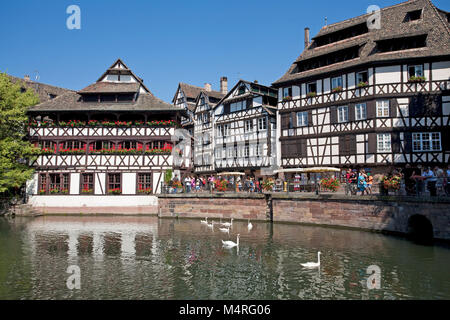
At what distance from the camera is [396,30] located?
104 ft

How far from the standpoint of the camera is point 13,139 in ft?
117

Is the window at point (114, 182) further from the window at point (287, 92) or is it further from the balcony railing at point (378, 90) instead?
the balcony railing at point (378, 90)

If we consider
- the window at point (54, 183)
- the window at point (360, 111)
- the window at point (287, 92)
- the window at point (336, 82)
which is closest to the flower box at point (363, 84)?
the window at point (360, 111)

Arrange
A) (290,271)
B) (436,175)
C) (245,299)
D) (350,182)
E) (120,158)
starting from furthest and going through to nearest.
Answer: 1. (120,158)
2. (350,182)
3. (436,175)
4. (290,271)
5. (245,299)

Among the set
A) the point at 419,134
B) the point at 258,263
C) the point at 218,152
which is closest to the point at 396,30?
the point at 419,134

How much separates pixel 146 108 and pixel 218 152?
11.6 m

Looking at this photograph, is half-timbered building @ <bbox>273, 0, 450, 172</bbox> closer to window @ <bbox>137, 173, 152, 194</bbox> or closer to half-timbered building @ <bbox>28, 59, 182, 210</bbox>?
half-timbered building @ <bbox>28, 59, 182, 210</bbox>

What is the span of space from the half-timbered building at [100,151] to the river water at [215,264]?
10.9 metres

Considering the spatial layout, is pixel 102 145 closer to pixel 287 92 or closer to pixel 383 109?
pixel 287 92

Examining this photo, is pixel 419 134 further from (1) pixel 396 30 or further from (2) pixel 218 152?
(2) pixel 218 152

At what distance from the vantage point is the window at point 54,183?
3584 cm

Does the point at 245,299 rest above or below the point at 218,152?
below

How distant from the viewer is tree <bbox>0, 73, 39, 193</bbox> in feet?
109

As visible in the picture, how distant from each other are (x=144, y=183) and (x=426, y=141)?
25078 mm
